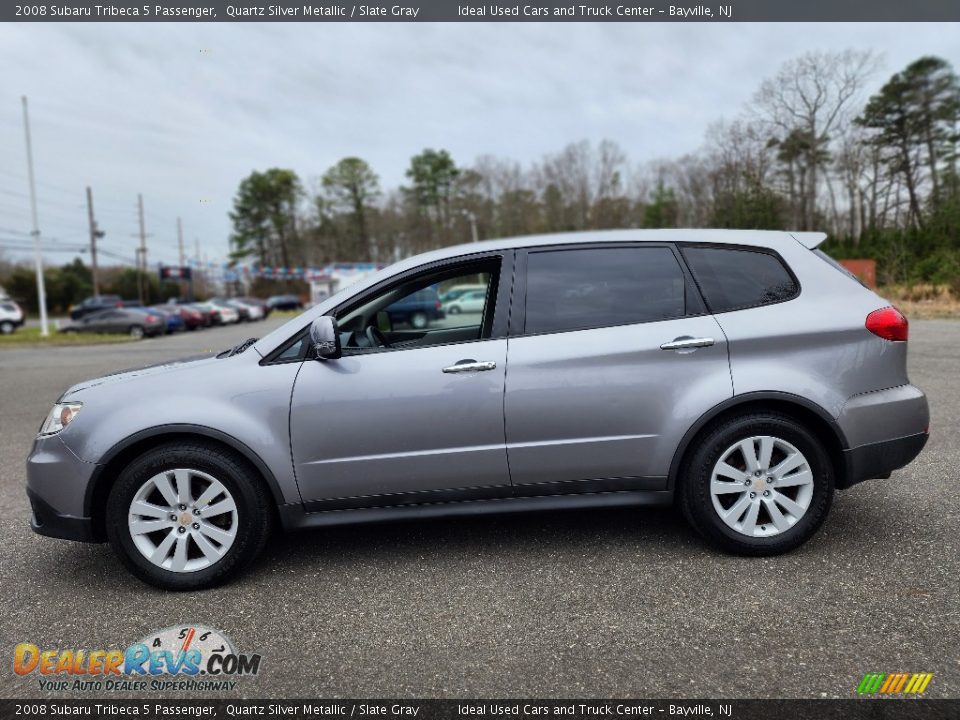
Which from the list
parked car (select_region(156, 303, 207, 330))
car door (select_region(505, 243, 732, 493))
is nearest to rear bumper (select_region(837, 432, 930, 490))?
car door (select_region(505, 243, 732, 493))

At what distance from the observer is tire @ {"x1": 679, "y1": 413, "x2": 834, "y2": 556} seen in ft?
10.9

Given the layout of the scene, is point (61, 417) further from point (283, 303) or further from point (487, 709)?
point (283, 303)

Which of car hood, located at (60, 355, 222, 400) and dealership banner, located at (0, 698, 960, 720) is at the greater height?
car hood, located at (60, 355, 222, 400)

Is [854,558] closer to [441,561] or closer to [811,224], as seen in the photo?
[441,561]

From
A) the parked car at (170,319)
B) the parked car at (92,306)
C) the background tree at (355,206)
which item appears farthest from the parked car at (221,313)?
the background tree at (355,206)

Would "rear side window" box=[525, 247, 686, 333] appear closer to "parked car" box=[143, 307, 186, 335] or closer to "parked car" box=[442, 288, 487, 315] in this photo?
"parked car" box=[442, 288, 487, 315]

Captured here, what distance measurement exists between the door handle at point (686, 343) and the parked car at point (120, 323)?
29.9 m

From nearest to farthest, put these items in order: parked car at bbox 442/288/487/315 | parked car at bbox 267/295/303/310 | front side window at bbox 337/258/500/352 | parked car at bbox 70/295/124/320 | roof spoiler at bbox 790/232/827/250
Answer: front side window at bbox 337/258/500/352
roof spoiler at bbox 790/232/827/250
parked car at bbox 442/288/487/315
parked car at bbox 70/295/124/320
parked car at bbox 267/295/303/310

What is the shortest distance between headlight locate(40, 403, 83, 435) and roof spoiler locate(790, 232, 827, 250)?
395cm

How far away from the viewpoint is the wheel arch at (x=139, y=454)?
3.18 metres

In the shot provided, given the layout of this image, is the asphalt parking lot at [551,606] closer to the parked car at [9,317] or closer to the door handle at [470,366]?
the door handle at [470,366]

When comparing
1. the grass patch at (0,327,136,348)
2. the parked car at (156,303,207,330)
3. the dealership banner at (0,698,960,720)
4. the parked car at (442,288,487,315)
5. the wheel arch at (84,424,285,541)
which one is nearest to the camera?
A: the dealership banner at (0,698,960,720)

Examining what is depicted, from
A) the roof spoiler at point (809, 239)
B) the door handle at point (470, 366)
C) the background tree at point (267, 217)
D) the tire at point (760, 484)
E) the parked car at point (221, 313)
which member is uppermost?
the background tree at point (267, 217)

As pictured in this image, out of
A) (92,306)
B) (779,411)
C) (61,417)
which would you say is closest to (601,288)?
(779,411)
